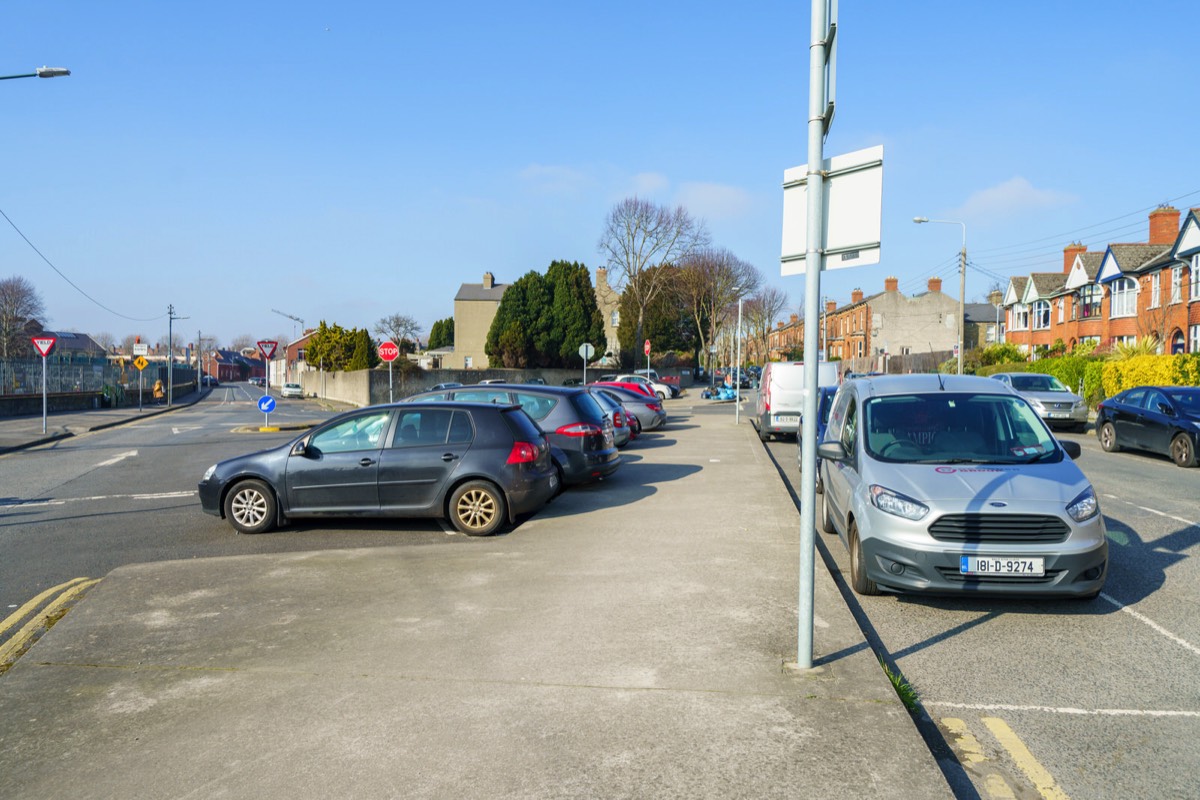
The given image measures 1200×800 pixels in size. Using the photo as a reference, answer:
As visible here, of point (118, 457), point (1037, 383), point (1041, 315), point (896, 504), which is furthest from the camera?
point (1041, 315)

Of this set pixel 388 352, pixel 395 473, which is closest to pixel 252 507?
pixel 395 473

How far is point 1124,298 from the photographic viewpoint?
145ft

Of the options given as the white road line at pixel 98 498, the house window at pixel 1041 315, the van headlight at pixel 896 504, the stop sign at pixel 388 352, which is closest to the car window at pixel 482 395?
the white road line at pixel 98 498

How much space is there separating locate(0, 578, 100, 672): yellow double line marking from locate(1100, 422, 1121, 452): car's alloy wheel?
18.6 m

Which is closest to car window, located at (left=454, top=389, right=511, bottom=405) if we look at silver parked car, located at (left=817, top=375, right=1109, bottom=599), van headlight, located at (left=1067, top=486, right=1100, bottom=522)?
silver parked car, located at (left=817, top=375, right=1109, bottom=599)

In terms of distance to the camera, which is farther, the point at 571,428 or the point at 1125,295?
the point at 1125,295

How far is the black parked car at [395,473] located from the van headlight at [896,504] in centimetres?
414

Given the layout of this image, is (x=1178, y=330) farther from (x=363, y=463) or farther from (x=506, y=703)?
(x=506, y=703)

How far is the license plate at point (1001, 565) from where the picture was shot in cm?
578

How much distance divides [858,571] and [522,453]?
4019 millimetres

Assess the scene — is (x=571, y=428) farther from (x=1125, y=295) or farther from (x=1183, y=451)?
(x=1125, y=295)

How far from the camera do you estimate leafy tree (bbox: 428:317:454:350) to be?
10950 centimetres

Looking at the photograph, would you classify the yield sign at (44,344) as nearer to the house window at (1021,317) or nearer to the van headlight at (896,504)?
the van headlight at (896,504)

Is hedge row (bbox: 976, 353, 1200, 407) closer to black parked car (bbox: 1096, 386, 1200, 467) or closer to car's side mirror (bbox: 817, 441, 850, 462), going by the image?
black parked car (bbox: 1096, 386, 1200, 467)
